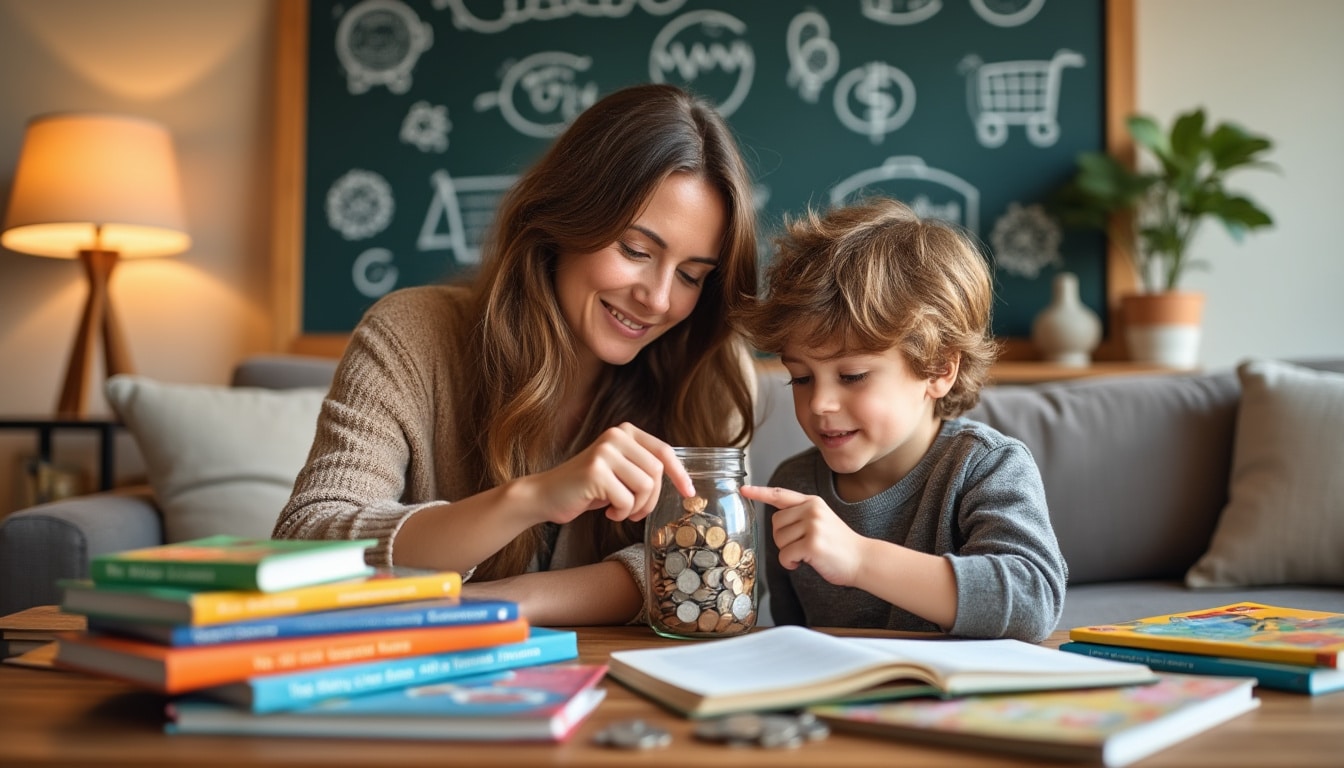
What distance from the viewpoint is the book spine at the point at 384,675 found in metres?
0.76

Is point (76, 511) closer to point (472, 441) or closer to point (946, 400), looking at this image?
point (472, 441)

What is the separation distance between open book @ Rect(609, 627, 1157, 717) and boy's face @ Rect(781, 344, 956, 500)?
1.35ft

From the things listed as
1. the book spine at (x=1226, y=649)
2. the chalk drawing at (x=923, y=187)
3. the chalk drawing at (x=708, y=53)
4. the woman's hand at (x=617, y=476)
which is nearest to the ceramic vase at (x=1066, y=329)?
the chalk drawing at (x=923, y=187)

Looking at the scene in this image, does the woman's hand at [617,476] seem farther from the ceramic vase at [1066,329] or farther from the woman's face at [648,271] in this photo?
the ceramic vase at [1066,329]

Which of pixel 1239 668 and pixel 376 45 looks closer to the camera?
pixel 1239 668

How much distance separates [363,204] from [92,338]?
0.83m

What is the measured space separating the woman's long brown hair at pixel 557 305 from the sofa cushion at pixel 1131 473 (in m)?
0.82

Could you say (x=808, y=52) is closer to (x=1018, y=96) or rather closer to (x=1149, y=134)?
(x=1018, y=96)

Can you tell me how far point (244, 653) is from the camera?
0.77 meters

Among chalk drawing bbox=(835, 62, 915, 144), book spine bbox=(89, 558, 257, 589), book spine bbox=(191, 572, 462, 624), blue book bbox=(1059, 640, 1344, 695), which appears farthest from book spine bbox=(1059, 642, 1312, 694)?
chalk drawing bbox=(835, 62, 915, 144)

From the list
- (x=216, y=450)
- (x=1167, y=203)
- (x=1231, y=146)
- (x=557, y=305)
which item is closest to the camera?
(x=557, y=305)

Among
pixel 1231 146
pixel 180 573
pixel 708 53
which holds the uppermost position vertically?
pixel 708 53

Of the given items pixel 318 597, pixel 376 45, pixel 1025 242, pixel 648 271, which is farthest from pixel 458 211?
pixel 318 597

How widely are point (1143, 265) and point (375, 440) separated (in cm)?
255
